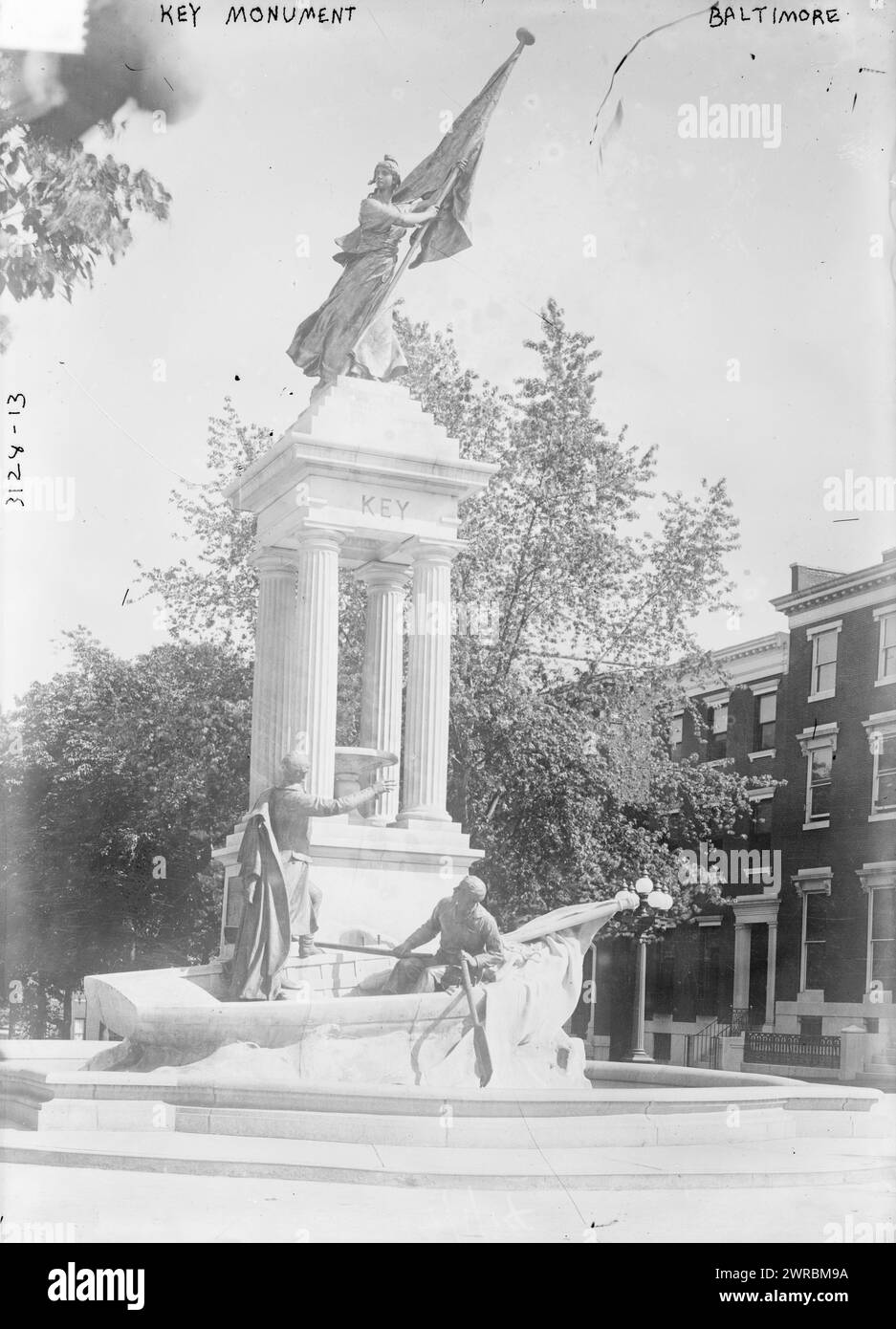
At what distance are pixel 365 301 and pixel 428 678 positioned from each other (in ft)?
13.2

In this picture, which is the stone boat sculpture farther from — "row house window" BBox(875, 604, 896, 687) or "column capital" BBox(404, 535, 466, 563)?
"row house window" BBox(875, 604, 896, 687)

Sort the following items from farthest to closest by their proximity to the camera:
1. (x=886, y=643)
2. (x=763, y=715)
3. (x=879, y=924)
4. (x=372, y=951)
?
(x=763, y=715) → (x=886, y=643) → (x=879, y=924) → (x=372, y=951)

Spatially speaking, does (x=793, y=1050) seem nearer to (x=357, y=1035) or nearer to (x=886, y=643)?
(x=886, y=643)

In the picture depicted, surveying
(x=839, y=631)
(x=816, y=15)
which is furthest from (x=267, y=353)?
(x=839, y=631)

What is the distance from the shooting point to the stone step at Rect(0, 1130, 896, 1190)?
368 inches

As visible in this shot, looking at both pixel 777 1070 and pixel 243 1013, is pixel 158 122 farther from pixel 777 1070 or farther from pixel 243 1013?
pixel 777 1070

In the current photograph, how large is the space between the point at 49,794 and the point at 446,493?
15531 mm

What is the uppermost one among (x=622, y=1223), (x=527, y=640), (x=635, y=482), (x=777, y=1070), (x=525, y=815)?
(x=635, y=482)

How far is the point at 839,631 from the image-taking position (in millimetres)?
37281

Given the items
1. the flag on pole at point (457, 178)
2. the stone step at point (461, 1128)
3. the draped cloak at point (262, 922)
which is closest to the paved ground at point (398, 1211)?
the stone step at point (461, 1128)

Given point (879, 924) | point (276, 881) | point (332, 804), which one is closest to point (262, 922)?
point (276, 881)

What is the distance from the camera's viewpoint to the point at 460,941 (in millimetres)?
13219

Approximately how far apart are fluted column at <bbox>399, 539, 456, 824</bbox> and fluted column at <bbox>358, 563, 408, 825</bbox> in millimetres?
375

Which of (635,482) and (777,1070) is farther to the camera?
(777,1070)
